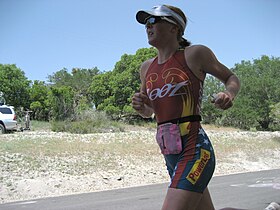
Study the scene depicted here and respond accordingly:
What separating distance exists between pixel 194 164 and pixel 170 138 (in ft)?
0.68

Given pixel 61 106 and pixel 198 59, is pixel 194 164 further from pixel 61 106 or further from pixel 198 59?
pixel 61 106

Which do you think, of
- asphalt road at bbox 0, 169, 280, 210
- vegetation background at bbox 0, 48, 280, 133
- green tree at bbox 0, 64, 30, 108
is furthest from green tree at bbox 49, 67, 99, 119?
asphalt road at bbox 0, 169, 280, 210

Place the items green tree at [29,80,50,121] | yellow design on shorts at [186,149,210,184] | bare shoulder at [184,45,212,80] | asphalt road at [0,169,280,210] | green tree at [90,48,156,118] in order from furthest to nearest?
green tree at [90,48,156,118]
green tree at [29,80,50,121]
asphalt road at [0,169,280,210]
bare shoulder at [184,45,212,80]
yellow design on shorts at [186,149,210,184]

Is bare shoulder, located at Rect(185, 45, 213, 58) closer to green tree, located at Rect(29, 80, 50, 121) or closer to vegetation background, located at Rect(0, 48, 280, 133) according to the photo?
vegetation background, located at Rect(0, 48, 280, 133)

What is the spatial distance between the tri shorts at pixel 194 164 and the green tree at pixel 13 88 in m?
36.1

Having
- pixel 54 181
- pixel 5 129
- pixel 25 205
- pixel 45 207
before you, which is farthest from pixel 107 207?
pixel 5 129

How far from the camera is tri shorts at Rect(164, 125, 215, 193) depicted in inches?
82.5

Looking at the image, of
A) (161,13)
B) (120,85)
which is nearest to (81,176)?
(161,13)

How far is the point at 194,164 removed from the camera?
2.13m

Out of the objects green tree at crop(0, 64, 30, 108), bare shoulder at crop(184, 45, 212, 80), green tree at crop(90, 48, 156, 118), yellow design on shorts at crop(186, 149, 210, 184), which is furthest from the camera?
green tree at crop(0, 64, 30, 108)

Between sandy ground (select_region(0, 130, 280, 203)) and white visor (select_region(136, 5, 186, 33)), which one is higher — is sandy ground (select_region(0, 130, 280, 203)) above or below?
below

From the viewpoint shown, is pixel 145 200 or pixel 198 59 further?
pixel 145 200

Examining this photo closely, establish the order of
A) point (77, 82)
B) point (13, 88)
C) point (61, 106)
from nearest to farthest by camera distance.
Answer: point (61, 106) < point (13, 88) < point (77, 82)

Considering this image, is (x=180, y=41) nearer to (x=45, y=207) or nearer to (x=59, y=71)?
(x=45, y=207)
